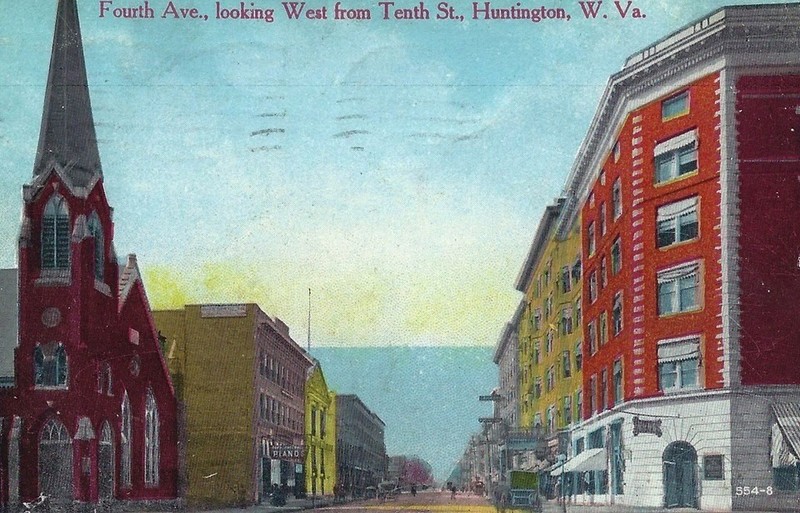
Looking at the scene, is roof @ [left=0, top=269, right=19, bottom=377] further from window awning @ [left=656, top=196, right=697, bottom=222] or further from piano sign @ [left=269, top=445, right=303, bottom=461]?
window awning @ [left=656, top=196, right=697, bottom=222]

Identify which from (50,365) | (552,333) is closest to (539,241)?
(552,333)

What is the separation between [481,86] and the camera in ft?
57.6

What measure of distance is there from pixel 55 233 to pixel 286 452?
6.75 m

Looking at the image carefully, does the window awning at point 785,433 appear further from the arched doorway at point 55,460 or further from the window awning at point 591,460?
the arched doorway at point 55,460

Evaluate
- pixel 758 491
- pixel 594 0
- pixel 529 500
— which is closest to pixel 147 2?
pixel 594 0

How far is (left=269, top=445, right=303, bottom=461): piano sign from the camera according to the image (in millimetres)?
21922

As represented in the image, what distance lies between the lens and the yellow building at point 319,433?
73.4 feet

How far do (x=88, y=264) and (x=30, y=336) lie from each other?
180 centimetres

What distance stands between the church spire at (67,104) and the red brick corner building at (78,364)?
4.8 inches

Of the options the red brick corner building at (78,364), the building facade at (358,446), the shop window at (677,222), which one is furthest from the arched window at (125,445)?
the shop window at (677,222)

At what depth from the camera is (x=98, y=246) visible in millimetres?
21172

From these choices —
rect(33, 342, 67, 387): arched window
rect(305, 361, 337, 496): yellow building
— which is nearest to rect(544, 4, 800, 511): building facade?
rect(305, 361, 337, 496): yellow building

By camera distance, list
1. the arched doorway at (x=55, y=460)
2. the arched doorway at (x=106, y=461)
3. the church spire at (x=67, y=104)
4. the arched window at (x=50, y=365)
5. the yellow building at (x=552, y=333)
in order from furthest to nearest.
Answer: the arched doorway at (x=106, y=461) → the arched window at (x=50, y=365) → the arched doorway at (x=55, y=460) → the yellow building at (x=552, y=333) → the church spire at (x=67, y=104)

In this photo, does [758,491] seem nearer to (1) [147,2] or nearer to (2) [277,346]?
(2) [277,346]
